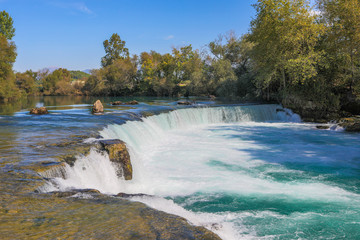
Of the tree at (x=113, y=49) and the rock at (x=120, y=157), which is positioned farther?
the tree at (x=113, y=49)

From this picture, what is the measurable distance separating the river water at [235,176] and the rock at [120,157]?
218 millimetres

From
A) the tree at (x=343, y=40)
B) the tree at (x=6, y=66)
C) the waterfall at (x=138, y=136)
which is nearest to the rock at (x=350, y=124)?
the tree at (x=343, y=40)

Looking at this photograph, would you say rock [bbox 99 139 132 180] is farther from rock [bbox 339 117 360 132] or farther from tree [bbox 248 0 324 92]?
tree [bbox 248 0 324 92]

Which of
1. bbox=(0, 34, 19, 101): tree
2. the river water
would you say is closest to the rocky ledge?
the river water

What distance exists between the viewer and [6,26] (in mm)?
46812

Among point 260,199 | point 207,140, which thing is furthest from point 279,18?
point 260,199

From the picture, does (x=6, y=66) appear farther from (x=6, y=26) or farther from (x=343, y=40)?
(x=343, y=40)

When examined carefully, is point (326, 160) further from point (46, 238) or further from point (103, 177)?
point (46, 238)

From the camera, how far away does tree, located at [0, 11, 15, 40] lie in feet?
151

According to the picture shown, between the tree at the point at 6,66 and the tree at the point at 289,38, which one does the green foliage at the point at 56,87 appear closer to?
the tree at the point at 6,66

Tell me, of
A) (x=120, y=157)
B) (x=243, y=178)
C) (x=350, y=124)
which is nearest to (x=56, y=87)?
(x=350, y=124)

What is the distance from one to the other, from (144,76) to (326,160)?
50073 millimetres

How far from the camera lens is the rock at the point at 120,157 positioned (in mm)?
6978

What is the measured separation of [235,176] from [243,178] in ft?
0.94
